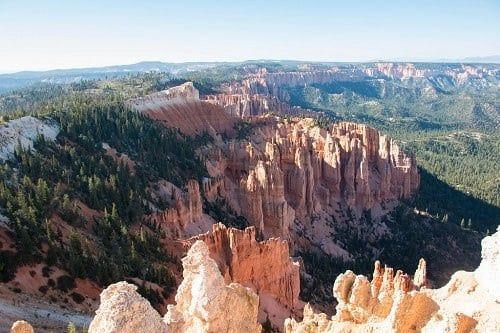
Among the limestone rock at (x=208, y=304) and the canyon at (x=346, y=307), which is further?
the limestone rock at (x=208, y=304)

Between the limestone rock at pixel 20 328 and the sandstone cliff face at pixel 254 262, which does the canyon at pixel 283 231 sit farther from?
the limestone rock at pixel 20 328

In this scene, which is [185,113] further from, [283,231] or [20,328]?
[20,328]

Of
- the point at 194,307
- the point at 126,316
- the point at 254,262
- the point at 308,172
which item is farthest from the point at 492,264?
the point at 308,172

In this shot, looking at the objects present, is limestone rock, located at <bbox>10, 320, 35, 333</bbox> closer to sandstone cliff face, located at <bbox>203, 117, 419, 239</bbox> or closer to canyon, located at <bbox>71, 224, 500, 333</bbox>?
canyon, located at <bbox>71, 224, 500, 333</bbox>

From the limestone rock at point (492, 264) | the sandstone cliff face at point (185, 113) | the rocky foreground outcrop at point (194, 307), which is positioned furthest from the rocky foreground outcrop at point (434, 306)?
the sandstone cliff face at point (185, 113)

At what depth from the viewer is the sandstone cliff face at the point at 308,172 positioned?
49281 millimetres

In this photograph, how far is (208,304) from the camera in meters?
13.7

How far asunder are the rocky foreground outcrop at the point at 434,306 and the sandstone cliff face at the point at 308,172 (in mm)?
31187

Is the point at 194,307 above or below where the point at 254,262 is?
above

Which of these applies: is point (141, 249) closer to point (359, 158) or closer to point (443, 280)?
point (443, 280)

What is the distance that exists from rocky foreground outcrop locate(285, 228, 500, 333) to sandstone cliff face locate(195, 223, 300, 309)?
14682mm

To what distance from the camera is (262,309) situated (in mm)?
30547

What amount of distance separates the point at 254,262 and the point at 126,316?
21.9 m

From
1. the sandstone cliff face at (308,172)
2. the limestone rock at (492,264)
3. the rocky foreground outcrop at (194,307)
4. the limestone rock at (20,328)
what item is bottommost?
the sandstone cliff face at (308,172)
